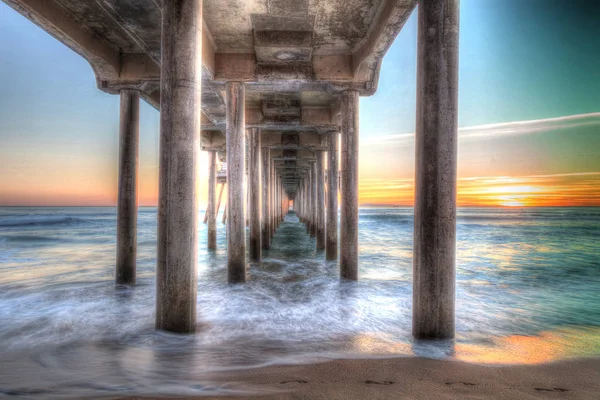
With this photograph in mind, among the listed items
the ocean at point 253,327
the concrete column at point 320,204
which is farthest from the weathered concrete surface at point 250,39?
the concrete column at point 320,204

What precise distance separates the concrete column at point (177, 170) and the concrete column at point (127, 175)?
357 cm

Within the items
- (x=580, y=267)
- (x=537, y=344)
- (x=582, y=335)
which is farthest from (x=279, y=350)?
(x=580, y=267)

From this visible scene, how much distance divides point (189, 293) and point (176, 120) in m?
1.99

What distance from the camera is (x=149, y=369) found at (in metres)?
3.24

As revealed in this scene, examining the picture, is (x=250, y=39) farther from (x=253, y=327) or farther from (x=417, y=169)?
(x=253, y=327)

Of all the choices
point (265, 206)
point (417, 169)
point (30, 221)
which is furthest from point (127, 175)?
point (30, 221)

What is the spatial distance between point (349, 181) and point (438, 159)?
401cm

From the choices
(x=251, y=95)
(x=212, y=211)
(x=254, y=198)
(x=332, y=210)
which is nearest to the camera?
(x=251, y=95)

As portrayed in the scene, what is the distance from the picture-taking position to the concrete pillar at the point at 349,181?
7.52 metres

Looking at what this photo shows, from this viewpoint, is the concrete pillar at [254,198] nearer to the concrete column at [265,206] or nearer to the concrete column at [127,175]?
the concrete column at [265,206]

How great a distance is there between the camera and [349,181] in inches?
297

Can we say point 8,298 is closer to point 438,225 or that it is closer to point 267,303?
point 267,303

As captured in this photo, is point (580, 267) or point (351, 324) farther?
A: point (580, 267)

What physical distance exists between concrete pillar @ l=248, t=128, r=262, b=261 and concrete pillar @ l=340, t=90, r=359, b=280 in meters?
3.96
